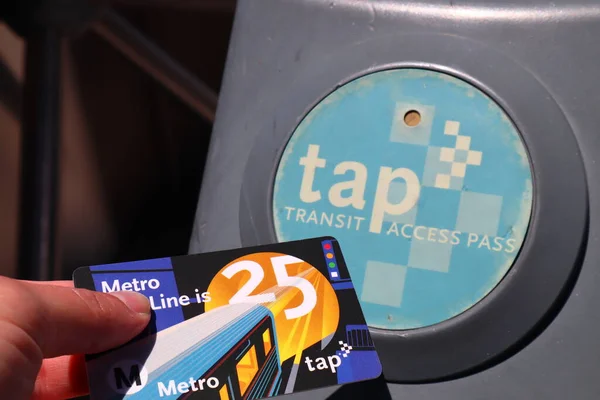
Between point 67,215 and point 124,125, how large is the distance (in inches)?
8.9

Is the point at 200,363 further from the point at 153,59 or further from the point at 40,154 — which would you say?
the point at 153,59

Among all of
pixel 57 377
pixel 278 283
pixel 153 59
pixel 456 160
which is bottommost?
pixel 57 377

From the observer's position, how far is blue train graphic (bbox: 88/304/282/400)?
0.44 meters

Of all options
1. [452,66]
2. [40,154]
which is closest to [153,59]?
[40,154]

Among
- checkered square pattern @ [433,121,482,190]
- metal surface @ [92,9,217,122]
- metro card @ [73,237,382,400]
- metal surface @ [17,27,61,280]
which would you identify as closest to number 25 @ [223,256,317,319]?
metro card @ [73,237,382,400]

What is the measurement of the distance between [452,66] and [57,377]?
0.39 m

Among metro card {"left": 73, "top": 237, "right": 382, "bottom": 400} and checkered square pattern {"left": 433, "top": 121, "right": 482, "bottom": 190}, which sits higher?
checkered square pattern {"left": 433, "top": 121, "right": 482, "bottom": 190}

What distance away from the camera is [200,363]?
44 centimetres

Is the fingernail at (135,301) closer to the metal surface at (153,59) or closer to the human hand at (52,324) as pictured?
the human hand at (52,324)

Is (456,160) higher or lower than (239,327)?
higher

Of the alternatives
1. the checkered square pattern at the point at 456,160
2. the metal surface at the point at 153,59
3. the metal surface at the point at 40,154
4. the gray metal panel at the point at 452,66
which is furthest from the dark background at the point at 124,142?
the checkered square pattern at the point at 456,160

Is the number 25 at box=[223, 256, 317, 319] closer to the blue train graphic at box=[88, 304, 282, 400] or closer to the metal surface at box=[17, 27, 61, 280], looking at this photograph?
the blue train graphic at box=[88, 304, 282, 400]

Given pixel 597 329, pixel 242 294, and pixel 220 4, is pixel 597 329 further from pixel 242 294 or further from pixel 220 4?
pixel 220 4

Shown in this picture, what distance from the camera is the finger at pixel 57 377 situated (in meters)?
0.53
